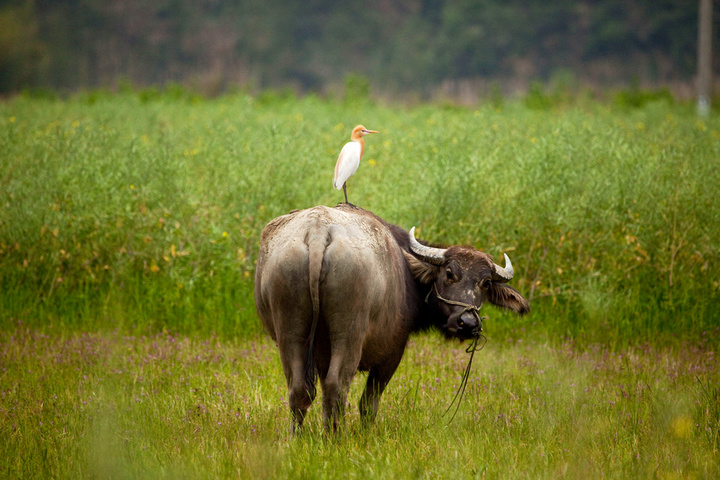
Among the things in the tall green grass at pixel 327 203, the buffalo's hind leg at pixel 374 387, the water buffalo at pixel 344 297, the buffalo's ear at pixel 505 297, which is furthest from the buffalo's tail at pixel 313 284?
the tall green grass at pixel 327 203

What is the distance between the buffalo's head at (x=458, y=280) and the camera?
470 cm

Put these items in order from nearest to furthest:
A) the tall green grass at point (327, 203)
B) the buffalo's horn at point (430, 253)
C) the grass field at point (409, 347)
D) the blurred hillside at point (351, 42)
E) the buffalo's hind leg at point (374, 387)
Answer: the grass field at point (409, 347)
the buffalo's hind leg at point (374, 387)
the buffalo's horn at point (430, 253)
the tall green grass at point (327, 203)
the blurred hillside at point (351, 42)

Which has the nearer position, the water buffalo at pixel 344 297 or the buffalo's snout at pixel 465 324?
the water buffalo at pixel 344 297

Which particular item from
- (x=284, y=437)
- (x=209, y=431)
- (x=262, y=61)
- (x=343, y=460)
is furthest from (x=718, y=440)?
(x=262, y=61)

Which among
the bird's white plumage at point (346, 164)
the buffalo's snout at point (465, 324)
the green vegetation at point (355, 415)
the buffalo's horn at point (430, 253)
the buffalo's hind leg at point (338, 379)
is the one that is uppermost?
the bird's white plumage at point (346, 164)

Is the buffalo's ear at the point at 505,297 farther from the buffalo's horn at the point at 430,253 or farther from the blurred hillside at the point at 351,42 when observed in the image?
the blurred hillside at the point at 351,42

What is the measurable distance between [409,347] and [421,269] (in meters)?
2.25

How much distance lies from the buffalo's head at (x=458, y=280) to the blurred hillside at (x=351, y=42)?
38.2 meters

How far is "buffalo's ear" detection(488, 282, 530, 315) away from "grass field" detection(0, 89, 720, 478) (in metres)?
0.81

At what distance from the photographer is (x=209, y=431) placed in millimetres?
4777

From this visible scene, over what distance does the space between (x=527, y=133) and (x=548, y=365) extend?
8033 mm

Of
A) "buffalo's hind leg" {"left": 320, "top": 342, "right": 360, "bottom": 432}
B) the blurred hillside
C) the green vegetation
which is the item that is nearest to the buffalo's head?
the green vegetation

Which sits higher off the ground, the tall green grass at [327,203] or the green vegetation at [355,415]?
the tall green grass at [327,203]

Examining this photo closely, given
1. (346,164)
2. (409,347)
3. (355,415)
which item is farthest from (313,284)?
(409,347)
